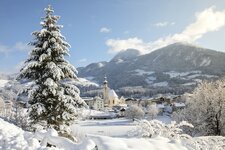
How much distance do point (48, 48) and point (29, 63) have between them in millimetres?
1305

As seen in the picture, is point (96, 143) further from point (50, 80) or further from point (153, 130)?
point (50, 80)

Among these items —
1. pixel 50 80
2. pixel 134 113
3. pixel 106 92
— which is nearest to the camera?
pixel 50 80

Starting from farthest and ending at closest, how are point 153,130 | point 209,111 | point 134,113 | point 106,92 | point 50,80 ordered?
point 106,92
point 134,113
point 209,111
point 50,80
point 153,130

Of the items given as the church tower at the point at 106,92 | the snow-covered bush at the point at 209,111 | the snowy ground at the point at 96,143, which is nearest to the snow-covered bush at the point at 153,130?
the snowy ground at the point at 96,143

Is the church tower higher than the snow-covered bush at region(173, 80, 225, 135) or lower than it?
higher

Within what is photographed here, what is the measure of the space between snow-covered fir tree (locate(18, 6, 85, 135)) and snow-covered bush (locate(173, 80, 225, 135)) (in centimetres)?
2045

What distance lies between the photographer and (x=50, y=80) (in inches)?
695

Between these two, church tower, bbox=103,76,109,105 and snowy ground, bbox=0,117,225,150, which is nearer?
snowy ground, bbox=0,117,225,150

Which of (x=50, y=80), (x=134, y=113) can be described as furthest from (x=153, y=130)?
(x=134, y=113)

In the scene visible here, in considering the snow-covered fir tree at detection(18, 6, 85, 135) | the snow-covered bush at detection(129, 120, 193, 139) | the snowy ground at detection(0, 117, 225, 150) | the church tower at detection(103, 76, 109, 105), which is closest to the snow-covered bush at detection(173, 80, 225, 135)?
the snow-covered fir tree at detection(18, 6, 85, 135)

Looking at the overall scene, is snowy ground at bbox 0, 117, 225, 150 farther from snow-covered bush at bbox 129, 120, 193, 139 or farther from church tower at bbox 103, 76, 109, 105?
church tower at bbox 103, 76, 109, 105

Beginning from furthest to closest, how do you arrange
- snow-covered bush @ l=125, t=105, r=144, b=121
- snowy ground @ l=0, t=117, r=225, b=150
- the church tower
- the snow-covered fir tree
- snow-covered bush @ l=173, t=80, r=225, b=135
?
the church tower → snow-covered bush @ l=125, t=105, r=144, b=121 → snow-covered bush @ l=173, t=80, r=225, b=135 → the snow-covered fir tree → snowy ground @ l=0, t=117, r=225, b=150

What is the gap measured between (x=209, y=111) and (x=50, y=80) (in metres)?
23.0

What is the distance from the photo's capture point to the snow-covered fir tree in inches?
704
